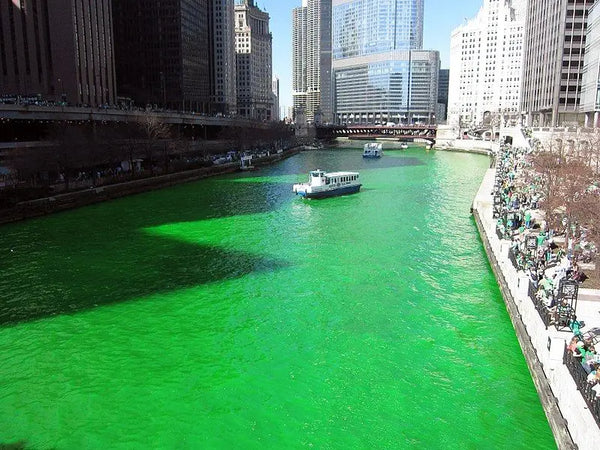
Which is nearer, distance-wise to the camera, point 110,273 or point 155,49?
point 110,273

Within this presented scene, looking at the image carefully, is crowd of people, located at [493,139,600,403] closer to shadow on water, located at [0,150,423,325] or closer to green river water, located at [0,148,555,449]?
green river water, located at [0,148,555,449]

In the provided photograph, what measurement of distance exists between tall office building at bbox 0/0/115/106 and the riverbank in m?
34.6

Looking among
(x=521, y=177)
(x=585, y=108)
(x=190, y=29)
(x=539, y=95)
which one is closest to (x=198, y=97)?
(x=190, y=29)

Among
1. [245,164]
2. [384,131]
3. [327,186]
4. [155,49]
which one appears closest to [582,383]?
[327,186]

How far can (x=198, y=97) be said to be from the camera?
178000 millimetres

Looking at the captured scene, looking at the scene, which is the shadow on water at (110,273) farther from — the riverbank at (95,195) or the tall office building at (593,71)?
the tall office building at (593,71)

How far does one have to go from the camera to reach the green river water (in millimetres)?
15703

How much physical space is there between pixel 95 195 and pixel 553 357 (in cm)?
4661

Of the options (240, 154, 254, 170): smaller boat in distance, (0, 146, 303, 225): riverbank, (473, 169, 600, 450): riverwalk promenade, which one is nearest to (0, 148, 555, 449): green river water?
(473, 169, 600, 450): riverwalk promenade

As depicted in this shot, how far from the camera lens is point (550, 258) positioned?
82.0 feet

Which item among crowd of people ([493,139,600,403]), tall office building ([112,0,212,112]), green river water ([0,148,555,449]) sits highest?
tall office building ([112,0,212,112])

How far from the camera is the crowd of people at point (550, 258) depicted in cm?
1501

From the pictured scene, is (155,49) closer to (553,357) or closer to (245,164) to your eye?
(245,164)

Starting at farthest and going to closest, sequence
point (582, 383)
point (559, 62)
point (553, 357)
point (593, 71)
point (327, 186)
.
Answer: point (559, 62) → point (593, 71) → point (327, 186) → point (553, 357) → point (582, 383)
